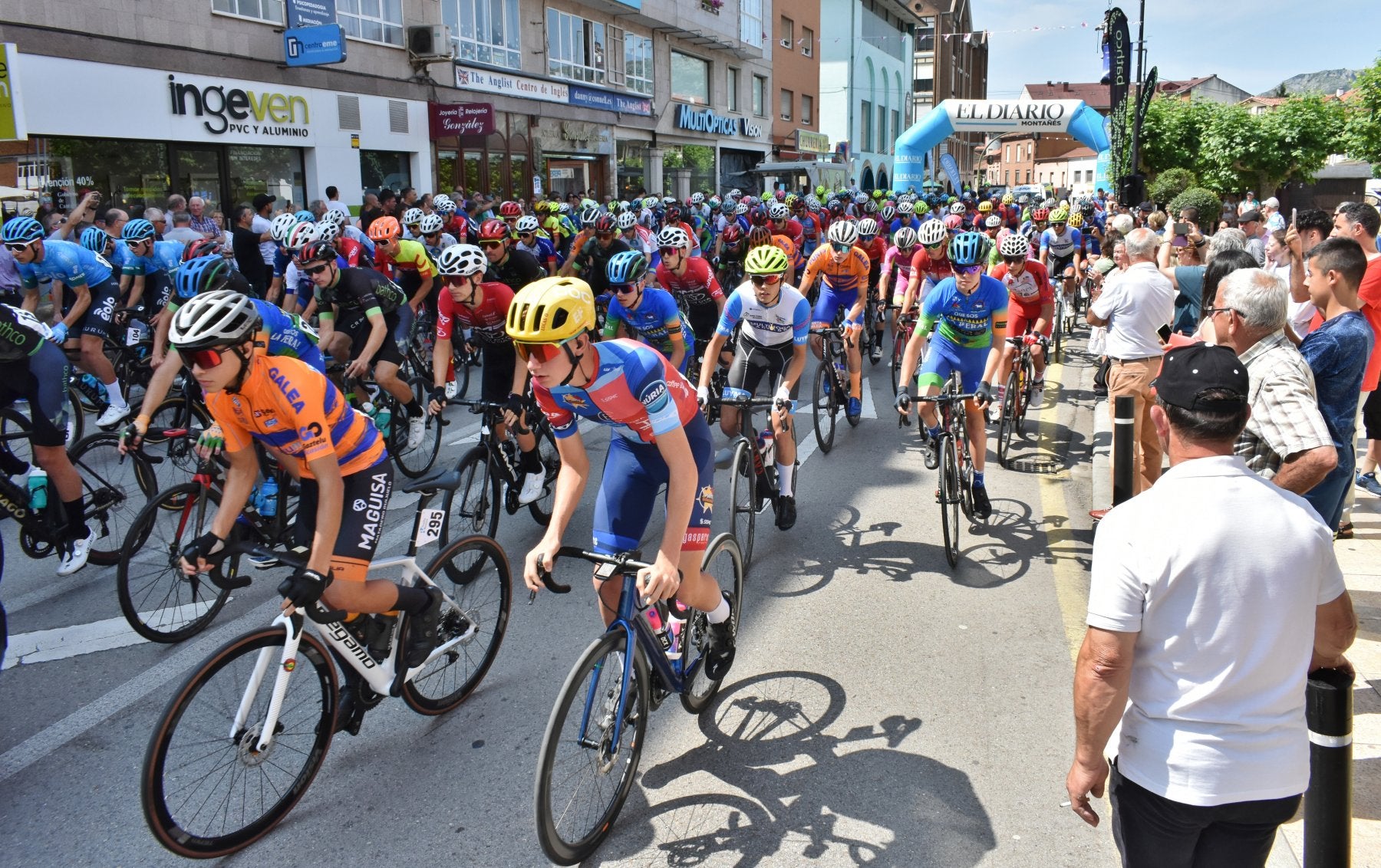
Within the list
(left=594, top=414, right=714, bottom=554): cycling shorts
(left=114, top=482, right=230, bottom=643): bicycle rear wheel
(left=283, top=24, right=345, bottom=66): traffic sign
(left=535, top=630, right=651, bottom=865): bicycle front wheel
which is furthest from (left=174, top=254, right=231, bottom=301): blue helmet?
(left=283, top=24, right=345, bottom=66): traffic sign

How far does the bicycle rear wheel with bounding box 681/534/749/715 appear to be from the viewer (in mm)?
4039

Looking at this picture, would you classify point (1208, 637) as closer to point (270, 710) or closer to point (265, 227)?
point (270, 710)

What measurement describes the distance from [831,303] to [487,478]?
4849 millimetres

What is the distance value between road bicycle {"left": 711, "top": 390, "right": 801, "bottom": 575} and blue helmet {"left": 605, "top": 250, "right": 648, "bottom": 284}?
3.93 ft

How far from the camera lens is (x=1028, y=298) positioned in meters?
9.66

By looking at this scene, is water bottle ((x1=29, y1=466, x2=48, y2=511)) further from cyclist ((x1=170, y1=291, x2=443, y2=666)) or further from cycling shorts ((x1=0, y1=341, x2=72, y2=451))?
cyclist ((x1=170, y1=291, x2=443, y2=666))

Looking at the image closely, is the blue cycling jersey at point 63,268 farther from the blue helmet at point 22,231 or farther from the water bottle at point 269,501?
Answer: the water bottle at point 269,501

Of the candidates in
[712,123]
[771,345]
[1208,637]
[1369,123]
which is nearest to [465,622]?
[1208,637]

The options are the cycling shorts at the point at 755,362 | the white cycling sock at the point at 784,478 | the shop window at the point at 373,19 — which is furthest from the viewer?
the shop window at the point at 373,19

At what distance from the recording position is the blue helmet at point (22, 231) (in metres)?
7.66

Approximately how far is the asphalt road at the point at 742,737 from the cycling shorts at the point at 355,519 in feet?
2.76


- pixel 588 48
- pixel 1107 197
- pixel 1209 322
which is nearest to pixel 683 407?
pixel 1209 322

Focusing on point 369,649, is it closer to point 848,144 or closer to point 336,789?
point 336,789

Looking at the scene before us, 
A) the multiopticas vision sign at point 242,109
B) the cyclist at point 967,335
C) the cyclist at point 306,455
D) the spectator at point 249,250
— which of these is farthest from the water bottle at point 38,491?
the multiopticas vision sign at point 242,109
